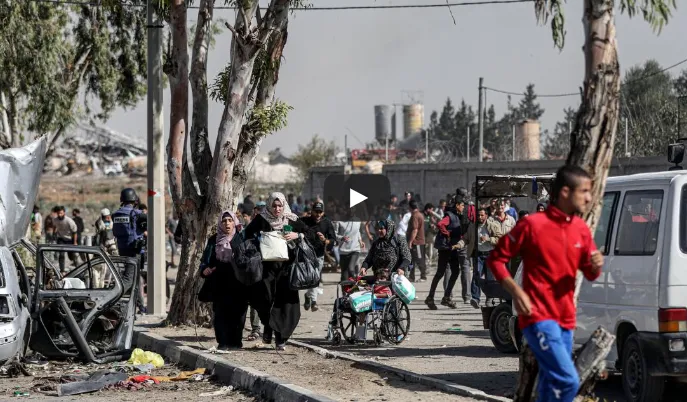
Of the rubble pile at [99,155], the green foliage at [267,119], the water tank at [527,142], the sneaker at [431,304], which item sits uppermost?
the rubble pile at [99,155]

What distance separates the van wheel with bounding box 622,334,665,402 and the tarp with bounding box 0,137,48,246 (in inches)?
307

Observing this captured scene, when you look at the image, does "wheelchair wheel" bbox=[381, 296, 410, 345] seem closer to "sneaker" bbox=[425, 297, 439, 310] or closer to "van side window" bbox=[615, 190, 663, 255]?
"van side window" bbox=[615, 190, 663, 255]

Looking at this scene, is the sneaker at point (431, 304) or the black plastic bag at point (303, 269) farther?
the sneaker at point (431, 304)

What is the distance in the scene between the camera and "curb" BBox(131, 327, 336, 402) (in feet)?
33.8

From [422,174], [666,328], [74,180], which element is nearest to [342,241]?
[666,328]

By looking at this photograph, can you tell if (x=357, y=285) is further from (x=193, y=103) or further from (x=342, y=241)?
(x=342, y=241)

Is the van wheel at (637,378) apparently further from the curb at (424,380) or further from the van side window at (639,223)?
the curb at (424,380)

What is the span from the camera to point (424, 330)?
16203 millimetres

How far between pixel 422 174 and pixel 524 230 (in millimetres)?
31633

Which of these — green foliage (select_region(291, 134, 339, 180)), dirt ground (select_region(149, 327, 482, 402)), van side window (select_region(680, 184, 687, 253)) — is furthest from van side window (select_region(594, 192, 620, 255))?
green foliage (select_region(291, 134, 339, 180))

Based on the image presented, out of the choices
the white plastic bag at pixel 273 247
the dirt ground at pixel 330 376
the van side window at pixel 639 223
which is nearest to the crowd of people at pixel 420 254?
the white plastic bag at pixel 273 247

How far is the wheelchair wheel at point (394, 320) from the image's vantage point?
14.2m
